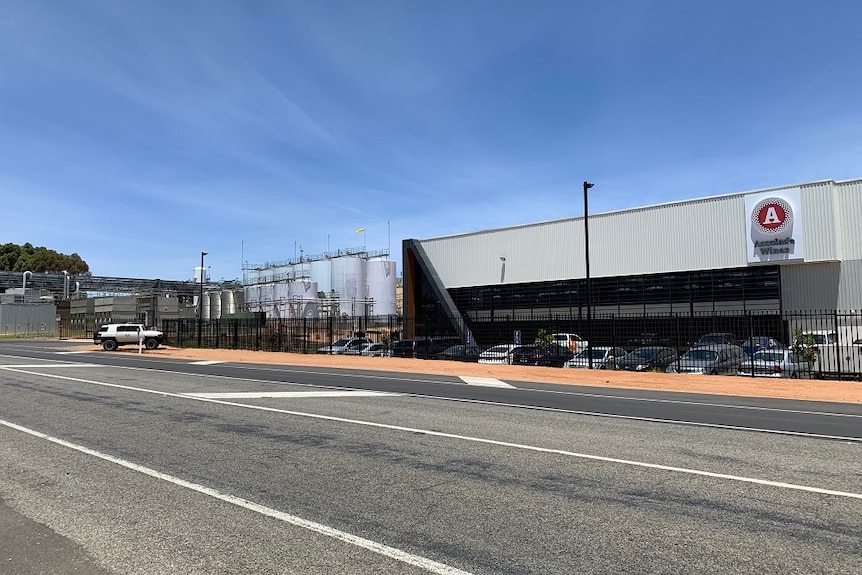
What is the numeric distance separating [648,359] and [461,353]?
9215 millimetres

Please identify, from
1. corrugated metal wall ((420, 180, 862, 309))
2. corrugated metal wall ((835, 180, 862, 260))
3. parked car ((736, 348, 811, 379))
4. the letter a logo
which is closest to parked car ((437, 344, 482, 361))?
parked car ((736, 348, 811, 379))

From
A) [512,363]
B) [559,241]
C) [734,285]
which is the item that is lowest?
[512,363]

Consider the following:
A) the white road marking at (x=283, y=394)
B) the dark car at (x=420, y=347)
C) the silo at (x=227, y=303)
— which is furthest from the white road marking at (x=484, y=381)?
the silo at (x=227, y=303)

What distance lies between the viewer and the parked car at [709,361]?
21703 mm

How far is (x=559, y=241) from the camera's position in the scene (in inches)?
1682

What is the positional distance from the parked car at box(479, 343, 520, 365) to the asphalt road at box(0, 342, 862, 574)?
1526 cm

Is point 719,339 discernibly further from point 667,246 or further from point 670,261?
point 667,246

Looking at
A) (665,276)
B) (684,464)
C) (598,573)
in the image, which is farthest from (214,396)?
(665,276)

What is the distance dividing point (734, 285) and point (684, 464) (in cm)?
3312

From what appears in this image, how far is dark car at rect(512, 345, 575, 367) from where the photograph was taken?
1016 inches

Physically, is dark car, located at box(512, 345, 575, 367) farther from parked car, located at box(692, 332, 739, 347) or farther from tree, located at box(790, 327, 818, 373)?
tree, located at box(790, 327, 818, 373)

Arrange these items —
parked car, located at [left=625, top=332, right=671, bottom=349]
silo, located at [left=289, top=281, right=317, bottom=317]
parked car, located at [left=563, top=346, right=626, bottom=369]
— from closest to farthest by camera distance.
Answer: parked car, located at [left=563, top=346, right=626, bottom=369], parked car, located at [left=625, top=332, right=671, bottom=349], silo, located at [left=289, top=281, right=317, bottom=317]

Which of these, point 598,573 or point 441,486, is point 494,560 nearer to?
point 598,573

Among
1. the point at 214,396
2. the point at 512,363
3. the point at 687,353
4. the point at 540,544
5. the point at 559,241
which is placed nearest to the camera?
the point at 540,544
